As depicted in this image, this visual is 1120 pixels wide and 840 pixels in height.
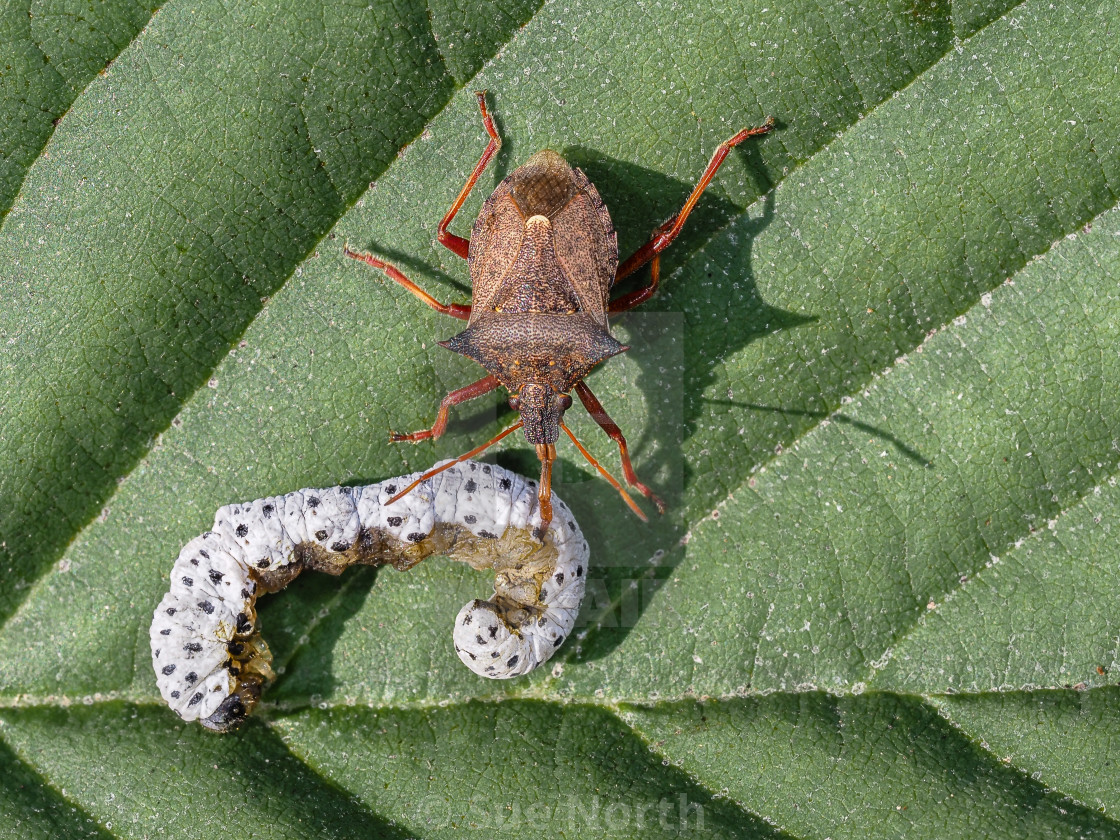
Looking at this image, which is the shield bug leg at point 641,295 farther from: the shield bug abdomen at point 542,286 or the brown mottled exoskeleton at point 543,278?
the shield bug abdomen at point 542,286

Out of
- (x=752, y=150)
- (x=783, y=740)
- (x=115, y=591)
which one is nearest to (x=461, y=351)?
(x=752, y=150)

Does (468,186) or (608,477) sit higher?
(468,186)

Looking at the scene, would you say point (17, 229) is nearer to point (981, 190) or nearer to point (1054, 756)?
point (981, 190)

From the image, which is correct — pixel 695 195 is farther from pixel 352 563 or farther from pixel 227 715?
pixel 227 715

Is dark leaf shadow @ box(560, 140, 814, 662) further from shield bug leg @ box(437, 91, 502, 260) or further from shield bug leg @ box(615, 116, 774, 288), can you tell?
shield bug leg @ box(437, 91, 502, 260)

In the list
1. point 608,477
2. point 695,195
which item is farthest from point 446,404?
point 695,195

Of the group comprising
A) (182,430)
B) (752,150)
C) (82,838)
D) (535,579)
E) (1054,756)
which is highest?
Answer: (752,150)

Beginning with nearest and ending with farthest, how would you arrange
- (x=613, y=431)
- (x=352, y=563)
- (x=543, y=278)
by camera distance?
(x=543, y=278), (x=613, y=431), (x=352, y=563)
